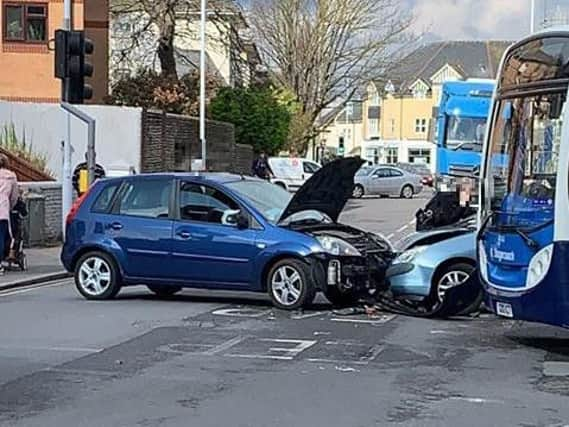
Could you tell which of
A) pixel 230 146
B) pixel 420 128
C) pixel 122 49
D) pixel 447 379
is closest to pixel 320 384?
→ pixel 447 379

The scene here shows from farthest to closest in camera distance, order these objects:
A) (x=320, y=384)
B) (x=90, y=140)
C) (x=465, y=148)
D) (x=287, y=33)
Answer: (x=287, y=33)
(x=465, y=148)
(x=90, y=140)
(x=320, y=384)

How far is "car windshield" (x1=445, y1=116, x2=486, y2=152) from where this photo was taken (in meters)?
30.4

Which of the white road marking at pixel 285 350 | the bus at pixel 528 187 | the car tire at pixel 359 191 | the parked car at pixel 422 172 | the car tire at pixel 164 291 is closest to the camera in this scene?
the bus at pixel 528 187

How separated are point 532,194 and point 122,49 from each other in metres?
38.4

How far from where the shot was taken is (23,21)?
4050 cm

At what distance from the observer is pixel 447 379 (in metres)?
9.80

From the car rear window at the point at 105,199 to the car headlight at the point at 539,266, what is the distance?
642 centimetres

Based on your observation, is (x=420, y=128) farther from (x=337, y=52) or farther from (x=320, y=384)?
(x=320, y=384)

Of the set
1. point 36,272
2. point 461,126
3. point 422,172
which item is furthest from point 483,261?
point 422,172

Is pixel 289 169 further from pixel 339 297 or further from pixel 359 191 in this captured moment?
pixel 339 297

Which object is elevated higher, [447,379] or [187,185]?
[187,185]

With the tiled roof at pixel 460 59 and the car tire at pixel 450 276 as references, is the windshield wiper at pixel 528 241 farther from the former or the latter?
the tiled roof at pixel 460 59

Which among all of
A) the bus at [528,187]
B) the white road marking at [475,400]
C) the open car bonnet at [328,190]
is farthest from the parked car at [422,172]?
the white road marking at [475,400]

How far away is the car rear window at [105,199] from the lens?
15.3 meters
